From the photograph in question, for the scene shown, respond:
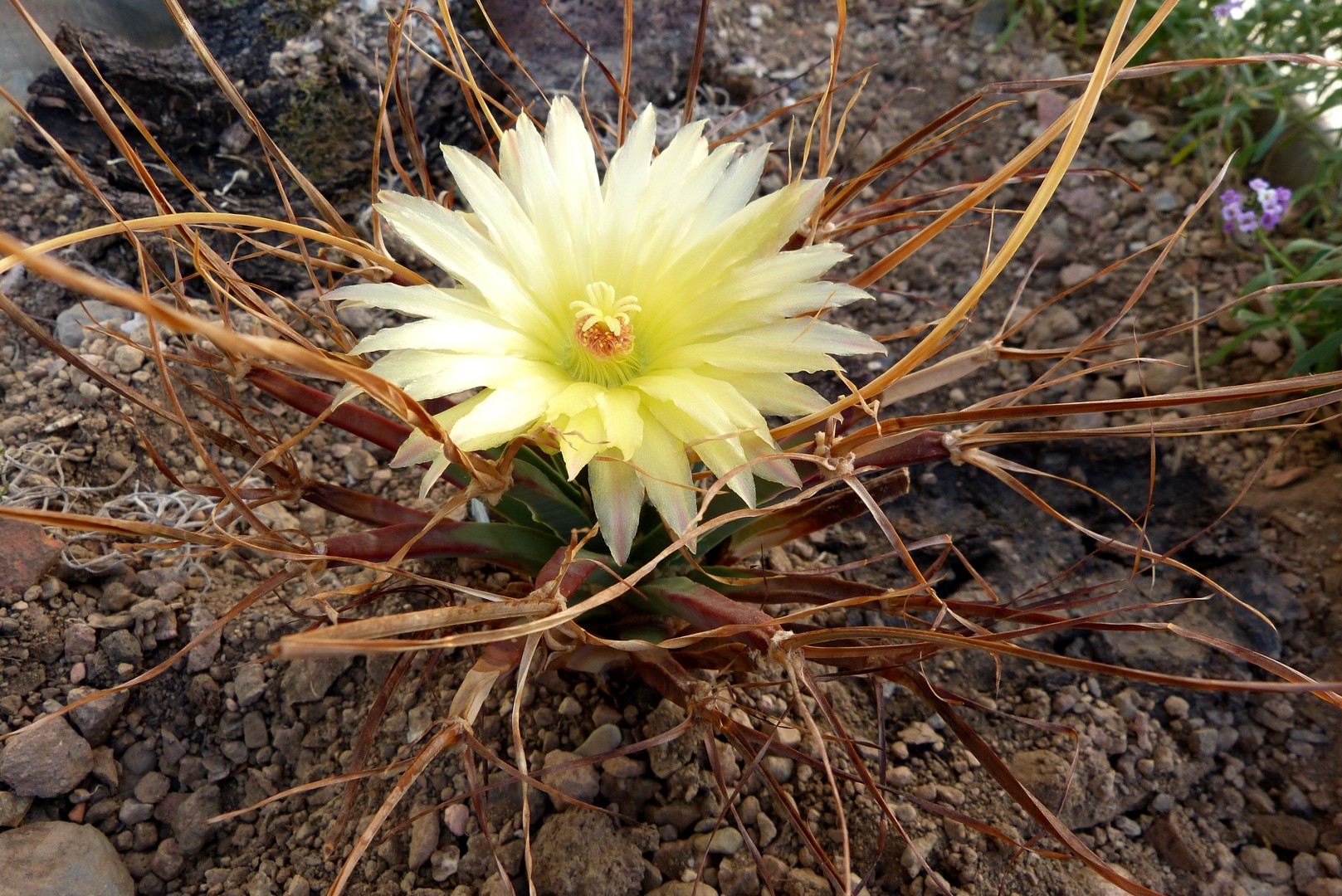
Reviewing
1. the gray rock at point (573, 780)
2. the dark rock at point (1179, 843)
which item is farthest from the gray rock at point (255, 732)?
the dark rock at point (1179, 843)

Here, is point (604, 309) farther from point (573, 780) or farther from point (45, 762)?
point (45, 762)

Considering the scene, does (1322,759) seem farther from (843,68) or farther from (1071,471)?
(843,68)

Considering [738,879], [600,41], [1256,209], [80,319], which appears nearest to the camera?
[738,879]

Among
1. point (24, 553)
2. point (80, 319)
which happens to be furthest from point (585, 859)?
point (80, 319)

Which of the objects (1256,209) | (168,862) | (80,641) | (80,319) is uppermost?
(1256,209)

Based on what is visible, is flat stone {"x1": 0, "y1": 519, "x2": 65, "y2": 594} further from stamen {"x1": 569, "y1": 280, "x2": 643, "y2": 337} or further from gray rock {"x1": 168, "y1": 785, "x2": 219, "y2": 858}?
stamen {"x1": 569, "y1": 280, "x2": 643, "y2": 337}

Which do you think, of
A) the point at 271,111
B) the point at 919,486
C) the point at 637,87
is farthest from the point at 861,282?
the point at 271,111
